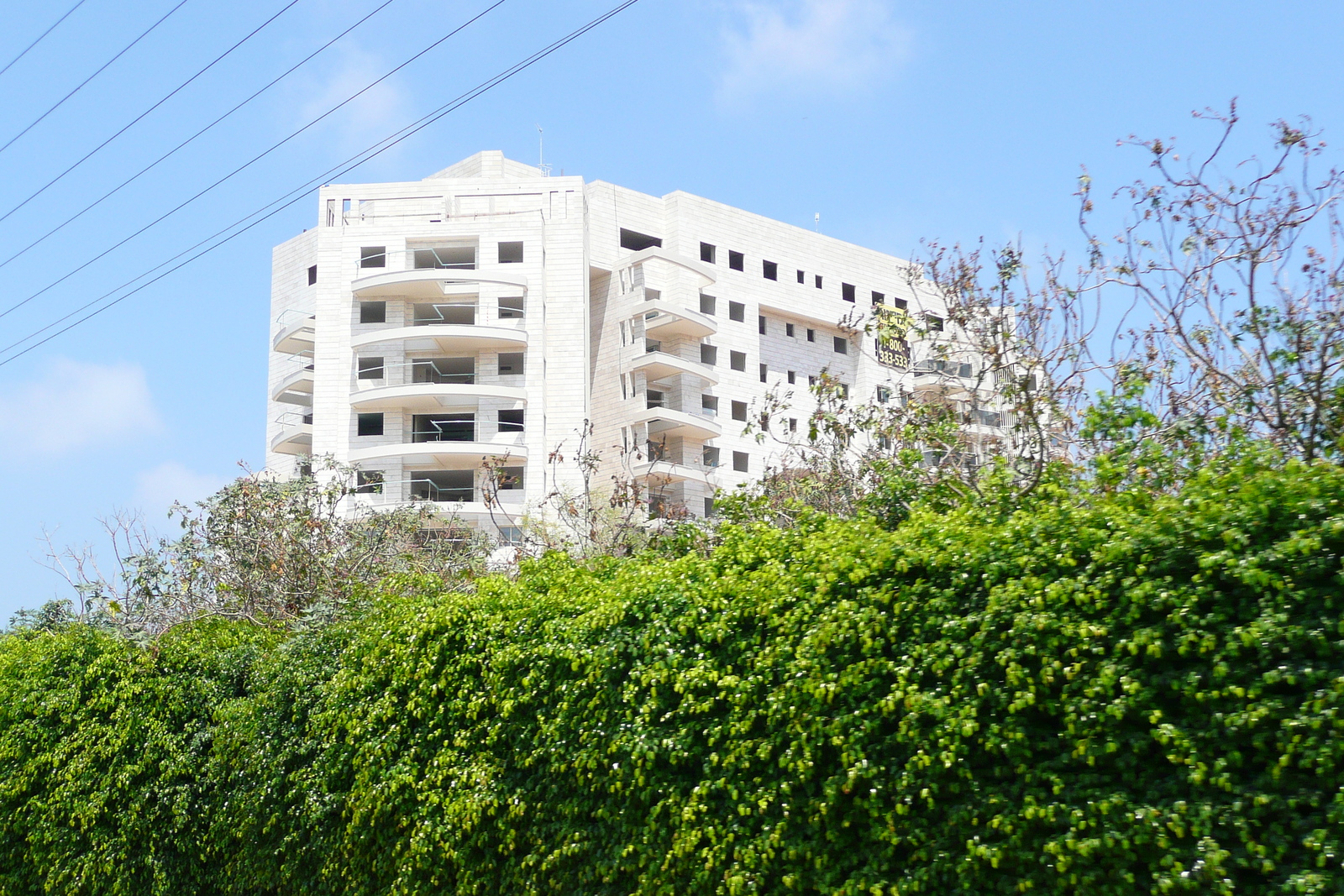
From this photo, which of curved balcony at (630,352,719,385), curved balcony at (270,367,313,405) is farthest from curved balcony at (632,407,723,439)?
curved balcony at (270,367,313,405)

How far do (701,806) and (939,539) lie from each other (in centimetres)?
204

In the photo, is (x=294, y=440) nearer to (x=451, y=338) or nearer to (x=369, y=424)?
(x=369, y=424)

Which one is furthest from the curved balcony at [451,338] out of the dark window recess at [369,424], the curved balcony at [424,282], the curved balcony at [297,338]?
the curved balcony at [297,338]

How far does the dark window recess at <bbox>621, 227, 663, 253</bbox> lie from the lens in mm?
47344

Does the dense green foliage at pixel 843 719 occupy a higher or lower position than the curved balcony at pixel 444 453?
lower

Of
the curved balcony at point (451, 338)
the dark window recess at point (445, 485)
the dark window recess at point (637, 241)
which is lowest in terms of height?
the dark window recess at point (445, 485)

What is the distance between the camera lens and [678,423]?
146 ft

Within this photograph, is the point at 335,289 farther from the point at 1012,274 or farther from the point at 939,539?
the point at 939,539

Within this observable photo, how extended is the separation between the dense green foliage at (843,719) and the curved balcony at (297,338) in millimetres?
35948

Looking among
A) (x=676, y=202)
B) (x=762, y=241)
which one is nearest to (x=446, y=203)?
(x=676, y=202)

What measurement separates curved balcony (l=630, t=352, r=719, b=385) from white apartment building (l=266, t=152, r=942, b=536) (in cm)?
10

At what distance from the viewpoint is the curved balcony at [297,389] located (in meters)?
44.8

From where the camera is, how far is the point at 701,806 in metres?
6.84

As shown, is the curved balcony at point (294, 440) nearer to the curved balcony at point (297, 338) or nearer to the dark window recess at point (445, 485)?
the curved balcony at point (297, 338)
